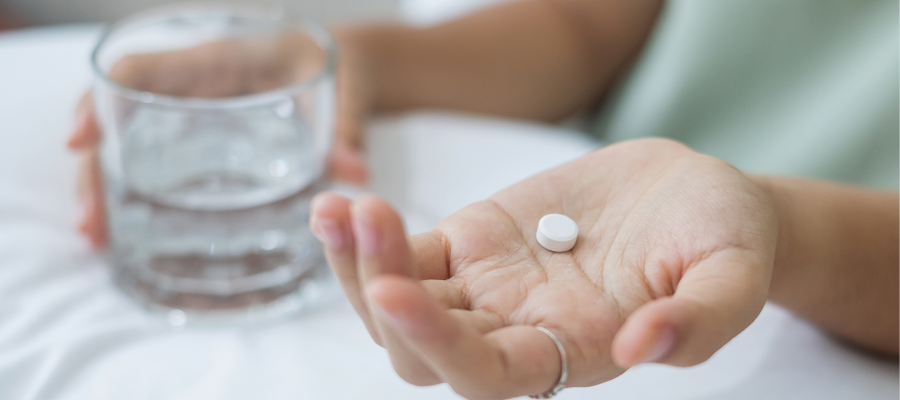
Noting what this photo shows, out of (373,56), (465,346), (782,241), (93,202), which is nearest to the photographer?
(465,346)

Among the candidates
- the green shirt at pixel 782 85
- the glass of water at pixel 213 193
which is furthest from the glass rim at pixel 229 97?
the green shirt at pixel 782 85

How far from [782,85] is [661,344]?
466mm

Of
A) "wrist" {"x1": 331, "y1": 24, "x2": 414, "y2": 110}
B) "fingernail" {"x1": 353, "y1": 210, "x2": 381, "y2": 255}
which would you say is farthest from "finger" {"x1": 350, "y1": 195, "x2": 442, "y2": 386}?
"wrist" {"x1": 331, "y1": 24, "x2": 414, "y2": 110}

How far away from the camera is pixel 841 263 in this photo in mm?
430

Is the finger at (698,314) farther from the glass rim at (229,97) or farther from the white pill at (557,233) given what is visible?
the glass rim at (229,97)

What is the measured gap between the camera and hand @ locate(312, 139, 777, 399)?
0.26 m

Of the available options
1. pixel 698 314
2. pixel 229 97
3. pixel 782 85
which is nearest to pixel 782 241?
pixel 698 314

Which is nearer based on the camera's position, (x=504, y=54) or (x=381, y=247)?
(x=381, y=247)

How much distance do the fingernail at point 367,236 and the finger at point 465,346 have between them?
0.01 meters

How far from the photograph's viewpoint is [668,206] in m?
0.34

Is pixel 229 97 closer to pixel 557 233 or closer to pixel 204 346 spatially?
pixel 204 346

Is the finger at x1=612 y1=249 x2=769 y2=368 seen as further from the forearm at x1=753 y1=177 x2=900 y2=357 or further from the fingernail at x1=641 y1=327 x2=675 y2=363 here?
the forearm at x1=753 y1=177 x2=900 y2=357

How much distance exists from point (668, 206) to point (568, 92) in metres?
0.45

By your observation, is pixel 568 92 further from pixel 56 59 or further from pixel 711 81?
pixel 56 59
